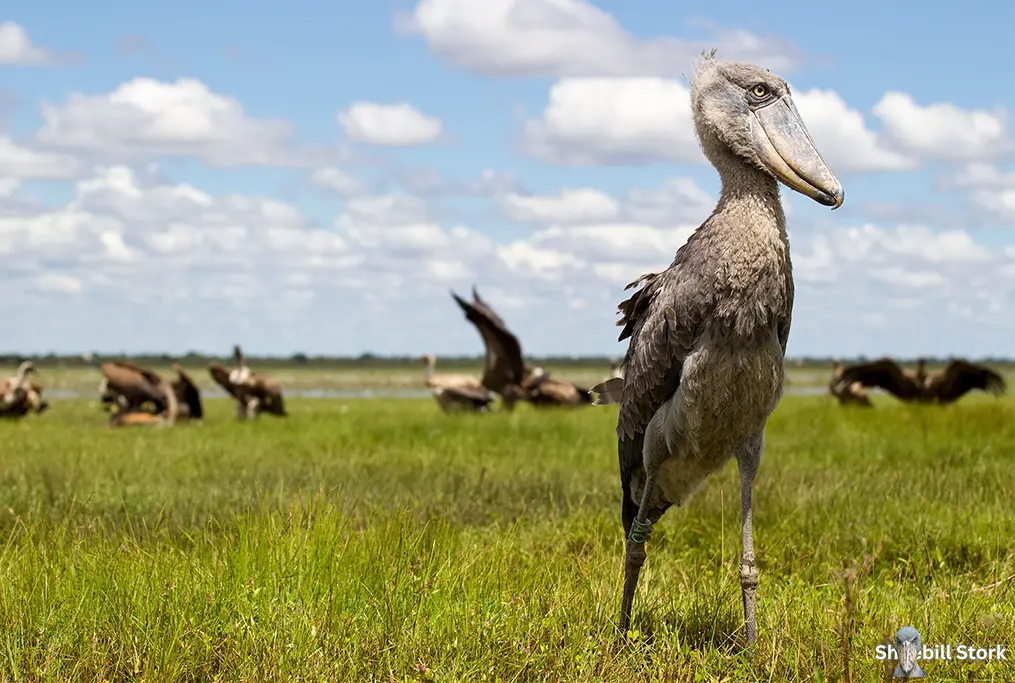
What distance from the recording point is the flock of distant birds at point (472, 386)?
743 inches

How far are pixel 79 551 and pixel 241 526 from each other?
89 cm

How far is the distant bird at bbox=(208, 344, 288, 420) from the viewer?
1995cm

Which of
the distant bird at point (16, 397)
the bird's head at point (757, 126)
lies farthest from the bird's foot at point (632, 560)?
the distant bird at point (16, 397)

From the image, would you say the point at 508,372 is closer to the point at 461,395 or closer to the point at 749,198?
the point at 461,395

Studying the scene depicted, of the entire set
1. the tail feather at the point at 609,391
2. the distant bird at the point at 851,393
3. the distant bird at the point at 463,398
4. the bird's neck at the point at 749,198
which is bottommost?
the distant bird at the point at 463,398

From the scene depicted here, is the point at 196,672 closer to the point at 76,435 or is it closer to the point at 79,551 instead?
the point at 79,551

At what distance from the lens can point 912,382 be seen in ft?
67.1

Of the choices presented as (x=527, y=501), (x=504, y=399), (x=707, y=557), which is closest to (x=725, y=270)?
(x=707, y=557)

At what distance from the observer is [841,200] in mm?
4062

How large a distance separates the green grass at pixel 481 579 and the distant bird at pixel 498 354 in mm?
10504

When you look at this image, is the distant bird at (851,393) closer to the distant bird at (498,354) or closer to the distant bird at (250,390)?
the distant bird at (498,354)

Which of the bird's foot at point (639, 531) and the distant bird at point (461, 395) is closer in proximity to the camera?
the bird's foot at point (639, 531)

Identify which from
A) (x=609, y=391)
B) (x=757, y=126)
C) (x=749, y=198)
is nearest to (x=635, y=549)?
(x=609, y=391)

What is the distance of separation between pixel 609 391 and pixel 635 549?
82cm
